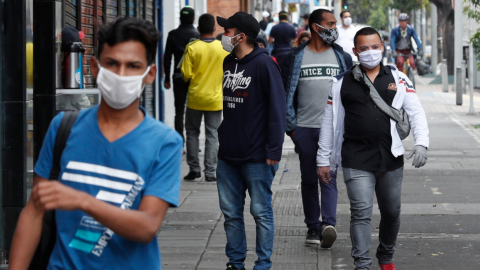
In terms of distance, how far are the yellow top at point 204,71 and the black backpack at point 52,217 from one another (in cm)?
701

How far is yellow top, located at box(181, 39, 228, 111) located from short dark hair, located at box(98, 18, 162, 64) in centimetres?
707

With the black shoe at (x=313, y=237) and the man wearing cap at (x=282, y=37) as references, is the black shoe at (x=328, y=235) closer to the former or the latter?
the black shoe at (x=313, y=237)

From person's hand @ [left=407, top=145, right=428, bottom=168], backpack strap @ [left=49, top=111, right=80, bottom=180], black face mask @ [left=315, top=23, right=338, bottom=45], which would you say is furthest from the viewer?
black face mask @ [left=315, top=23, right=338, bottom=45]

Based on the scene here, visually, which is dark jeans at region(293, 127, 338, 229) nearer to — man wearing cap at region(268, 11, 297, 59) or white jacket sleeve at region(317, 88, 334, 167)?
white jacket sleeve at region(317, 88, 334, 167)

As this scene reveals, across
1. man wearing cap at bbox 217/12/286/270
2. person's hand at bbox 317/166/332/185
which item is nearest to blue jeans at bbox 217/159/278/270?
man wearing cap at bbox 217/12/286/270

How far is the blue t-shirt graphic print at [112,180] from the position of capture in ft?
8.14

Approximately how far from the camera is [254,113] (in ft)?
17.7

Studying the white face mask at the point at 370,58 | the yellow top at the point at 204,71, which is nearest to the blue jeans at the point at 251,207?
the white face mask at the point at 370,58

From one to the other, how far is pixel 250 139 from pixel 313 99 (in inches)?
49.3

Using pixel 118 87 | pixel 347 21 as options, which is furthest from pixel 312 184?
pixel 347 21

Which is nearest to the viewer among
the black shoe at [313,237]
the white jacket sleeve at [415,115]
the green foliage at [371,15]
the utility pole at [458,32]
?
the white jacket sleeve at [415,115]

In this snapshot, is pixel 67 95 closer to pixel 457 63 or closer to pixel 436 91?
pixel 457 63

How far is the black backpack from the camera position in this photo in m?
2.59

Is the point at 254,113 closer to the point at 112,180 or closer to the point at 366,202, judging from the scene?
the point at 366,202
